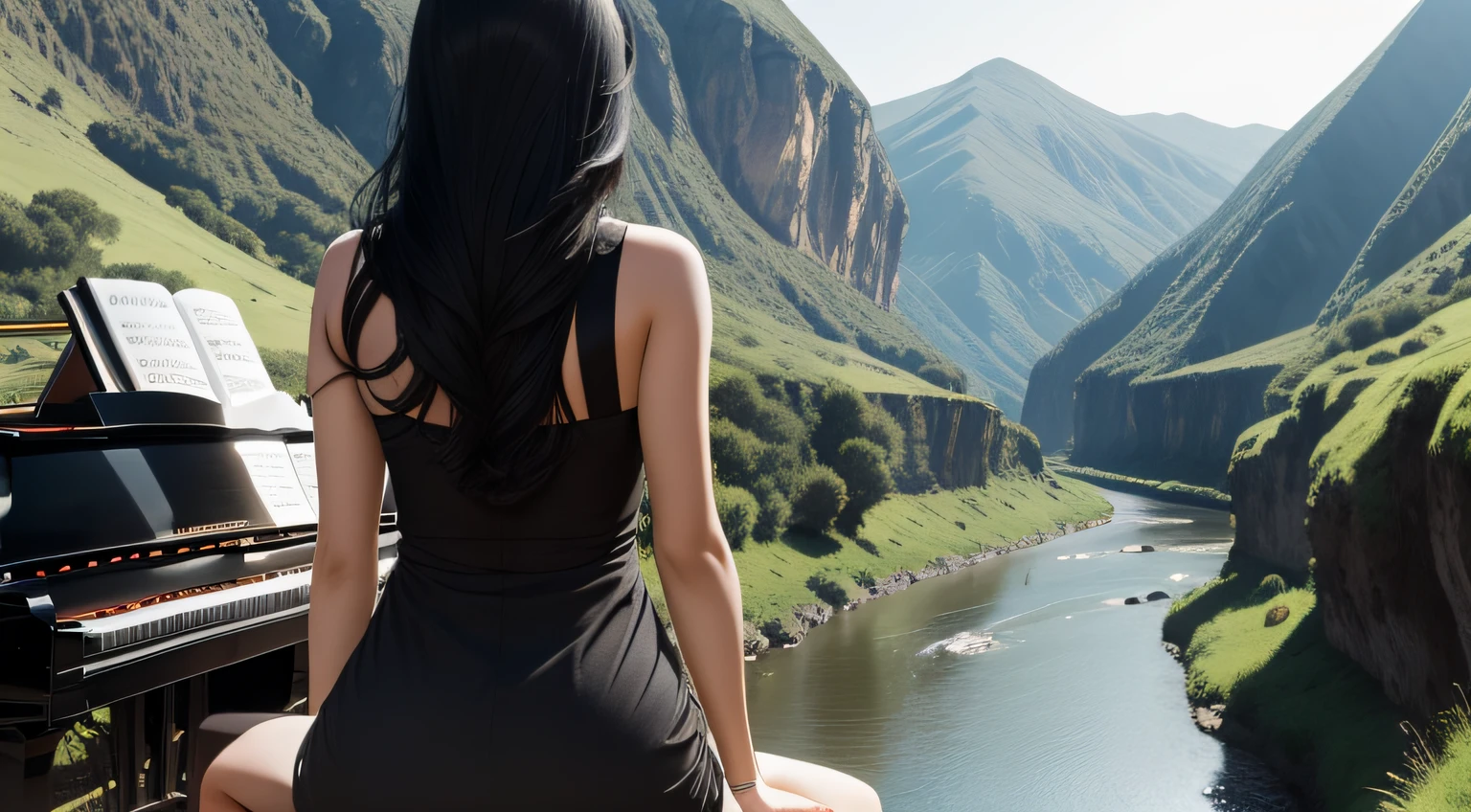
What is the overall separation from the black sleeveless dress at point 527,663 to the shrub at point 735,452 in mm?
61206

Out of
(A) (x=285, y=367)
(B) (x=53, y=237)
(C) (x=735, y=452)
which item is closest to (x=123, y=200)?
(B) (x=53, y=237)

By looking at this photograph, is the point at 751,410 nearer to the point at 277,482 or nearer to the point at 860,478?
the point at 860,478

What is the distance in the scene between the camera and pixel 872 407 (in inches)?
3189

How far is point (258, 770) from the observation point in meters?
1.71

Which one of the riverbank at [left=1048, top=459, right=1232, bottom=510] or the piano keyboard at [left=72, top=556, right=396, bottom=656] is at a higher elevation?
the piano keyboard at [left=72, top=556, right=396, bottom=656]

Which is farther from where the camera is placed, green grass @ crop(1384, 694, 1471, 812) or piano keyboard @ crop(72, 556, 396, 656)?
green grass @ crop(1384, 694, 1471, 812)

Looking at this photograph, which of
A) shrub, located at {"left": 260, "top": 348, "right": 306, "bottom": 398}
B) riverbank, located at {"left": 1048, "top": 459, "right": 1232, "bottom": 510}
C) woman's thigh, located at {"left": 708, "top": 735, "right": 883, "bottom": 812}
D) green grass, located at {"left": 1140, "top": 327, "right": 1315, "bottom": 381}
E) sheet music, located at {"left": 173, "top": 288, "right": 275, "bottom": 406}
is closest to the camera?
woman's thigh, located at {"left": 708, "top": 735, "right": 883, "bottom": 812}

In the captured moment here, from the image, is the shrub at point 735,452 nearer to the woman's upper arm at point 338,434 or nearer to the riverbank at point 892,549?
the riverbank at point 892,549

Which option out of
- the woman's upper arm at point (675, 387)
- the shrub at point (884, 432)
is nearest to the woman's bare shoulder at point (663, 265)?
the woman's upper arm at point (675, 387)

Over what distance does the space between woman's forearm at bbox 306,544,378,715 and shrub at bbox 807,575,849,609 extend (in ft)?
186

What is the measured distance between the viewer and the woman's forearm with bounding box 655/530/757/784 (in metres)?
1.63

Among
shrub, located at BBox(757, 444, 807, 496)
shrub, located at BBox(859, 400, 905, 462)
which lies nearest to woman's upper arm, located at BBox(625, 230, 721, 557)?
shrub, located at BBox(757, 444, 807, 496)

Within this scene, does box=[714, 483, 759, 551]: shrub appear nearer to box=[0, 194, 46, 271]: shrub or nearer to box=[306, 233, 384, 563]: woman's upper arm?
box=[0, 194, 46, 271]: shrub

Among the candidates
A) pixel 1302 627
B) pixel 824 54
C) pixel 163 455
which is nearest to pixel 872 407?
pixel 1302 627
